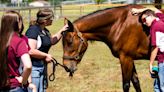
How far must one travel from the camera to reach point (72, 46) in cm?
674

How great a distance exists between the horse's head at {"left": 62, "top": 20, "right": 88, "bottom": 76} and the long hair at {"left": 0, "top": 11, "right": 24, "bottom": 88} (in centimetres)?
289

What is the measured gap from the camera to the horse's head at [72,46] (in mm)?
6664

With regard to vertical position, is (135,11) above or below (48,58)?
above

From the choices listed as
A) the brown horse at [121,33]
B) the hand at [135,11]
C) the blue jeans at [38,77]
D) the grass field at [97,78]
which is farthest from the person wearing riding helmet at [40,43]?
the grass field at [97,78]

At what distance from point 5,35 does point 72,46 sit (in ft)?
10.0

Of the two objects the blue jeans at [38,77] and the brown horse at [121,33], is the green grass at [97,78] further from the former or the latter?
the blue jeans at [38,77]

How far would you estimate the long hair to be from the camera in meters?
3.69

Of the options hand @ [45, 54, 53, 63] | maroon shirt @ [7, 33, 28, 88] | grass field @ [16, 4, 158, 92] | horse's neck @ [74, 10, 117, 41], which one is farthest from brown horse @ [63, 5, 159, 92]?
maroon shirt @ [7, 33, 28, 88]

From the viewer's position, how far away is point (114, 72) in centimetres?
1014

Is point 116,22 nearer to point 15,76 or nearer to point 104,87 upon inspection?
point 104,87

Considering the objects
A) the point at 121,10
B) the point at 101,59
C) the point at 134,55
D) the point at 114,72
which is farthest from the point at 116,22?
the point at 101,59

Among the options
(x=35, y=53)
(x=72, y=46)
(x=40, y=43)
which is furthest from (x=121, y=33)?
(x=35, y=53)

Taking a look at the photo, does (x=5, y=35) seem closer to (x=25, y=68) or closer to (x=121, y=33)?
(x=25, y=68)

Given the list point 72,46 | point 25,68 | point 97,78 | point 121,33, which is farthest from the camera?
point 97,78
